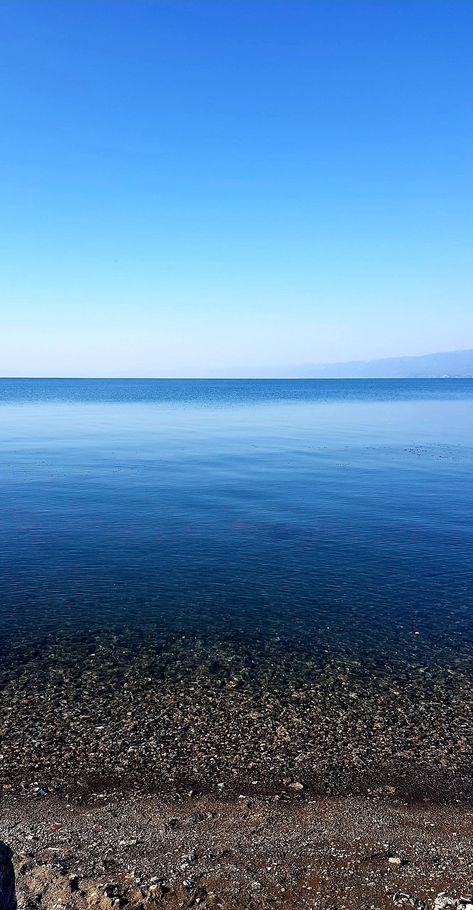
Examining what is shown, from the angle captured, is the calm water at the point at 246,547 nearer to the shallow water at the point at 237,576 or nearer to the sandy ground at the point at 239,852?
the shallow water at the point at 237,576

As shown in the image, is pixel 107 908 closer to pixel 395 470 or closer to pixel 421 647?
pixel 421 647

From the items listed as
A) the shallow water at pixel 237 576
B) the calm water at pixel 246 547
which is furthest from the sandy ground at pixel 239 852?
the calm water at pixel 246 547

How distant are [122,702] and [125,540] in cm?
1445

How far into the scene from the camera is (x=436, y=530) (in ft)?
104

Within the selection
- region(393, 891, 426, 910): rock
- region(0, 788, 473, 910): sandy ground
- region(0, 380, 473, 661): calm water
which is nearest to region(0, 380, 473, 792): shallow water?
region(0, 380, 473, 661): calm water

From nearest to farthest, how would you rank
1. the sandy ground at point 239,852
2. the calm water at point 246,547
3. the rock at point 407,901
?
the rock at point 407,901 → the sandy ground at point 239,852 → the calm water at point 246,547

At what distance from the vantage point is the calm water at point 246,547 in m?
20.4

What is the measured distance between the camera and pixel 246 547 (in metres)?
28.6

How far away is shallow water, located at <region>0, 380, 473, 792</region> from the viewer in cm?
1752

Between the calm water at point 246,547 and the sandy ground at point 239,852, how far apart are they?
7259 millimetres

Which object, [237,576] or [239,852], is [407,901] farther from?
[237,576]

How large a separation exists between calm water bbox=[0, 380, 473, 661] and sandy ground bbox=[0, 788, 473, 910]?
726 cm

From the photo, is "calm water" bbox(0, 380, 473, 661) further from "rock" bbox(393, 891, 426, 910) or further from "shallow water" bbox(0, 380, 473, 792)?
"rock" bbox(393, 891, 426, 910)

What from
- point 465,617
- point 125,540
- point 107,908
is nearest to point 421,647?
point 465,617
